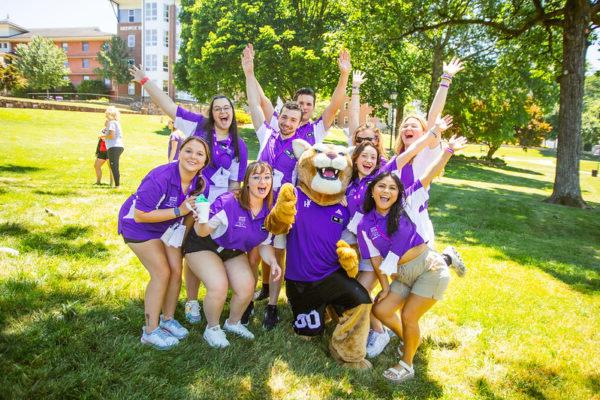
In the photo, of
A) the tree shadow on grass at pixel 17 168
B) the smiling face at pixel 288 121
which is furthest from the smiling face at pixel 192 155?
the tree shadow on grass at pixel 17 168

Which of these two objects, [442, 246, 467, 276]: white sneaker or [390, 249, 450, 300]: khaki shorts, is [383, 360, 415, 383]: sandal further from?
[442, 246, 467, 276]: white sneaker

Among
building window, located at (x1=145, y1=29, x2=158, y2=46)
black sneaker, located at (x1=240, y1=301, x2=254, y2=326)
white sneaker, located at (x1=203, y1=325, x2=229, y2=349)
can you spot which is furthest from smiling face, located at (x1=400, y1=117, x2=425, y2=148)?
building window, located at (x1=145, y1=29, x2=158, y2=46)

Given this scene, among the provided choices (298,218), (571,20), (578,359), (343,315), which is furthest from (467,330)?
(571,20)

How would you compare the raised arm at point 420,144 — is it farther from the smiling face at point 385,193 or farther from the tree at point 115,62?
the tree at point 115,62

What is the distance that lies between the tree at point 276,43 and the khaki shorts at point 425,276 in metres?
18.0

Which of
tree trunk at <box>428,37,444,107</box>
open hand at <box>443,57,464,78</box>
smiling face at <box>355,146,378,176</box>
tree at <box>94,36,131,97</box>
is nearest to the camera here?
smiling face at <box>355,146,378,176</box>

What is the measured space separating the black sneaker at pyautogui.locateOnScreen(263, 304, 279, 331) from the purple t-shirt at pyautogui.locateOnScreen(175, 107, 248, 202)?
48.8 inches

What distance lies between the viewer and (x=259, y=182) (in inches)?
136

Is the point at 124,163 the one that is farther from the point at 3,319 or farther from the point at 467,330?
the point at 467,330

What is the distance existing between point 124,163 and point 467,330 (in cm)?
1304

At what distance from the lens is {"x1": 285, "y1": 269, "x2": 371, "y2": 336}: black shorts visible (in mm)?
3355

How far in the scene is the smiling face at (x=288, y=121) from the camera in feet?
13.6

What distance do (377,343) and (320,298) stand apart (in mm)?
686

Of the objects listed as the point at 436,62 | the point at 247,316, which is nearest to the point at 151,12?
the point at 436,62
